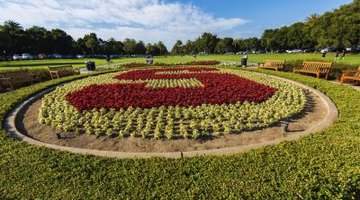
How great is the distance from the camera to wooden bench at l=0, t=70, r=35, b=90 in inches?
674

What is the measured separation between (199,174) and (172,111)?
15.6 feet

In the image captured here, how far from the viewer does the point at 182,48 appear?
525 ft

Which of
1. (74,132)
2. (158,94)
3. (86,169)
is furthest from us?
(158,94)

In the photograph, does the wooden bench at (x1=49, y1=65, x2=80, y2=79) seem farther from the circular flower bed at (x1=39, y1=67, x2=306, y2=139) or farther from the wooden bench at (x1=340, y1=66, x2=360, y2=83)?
the wooden bench at (x1=340, y1=66, x2=360, y2=83)

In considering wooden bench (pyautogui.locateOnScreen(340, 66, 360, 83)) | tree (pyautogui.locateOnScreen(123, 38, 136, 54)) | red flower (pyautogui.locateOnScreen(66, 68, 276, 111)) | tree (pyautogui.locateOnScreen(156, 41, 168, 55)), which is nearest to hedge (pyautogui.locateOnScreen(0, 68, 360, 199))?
red flower (pyautogui.locateOnScreen(66, 68, 276, 111))

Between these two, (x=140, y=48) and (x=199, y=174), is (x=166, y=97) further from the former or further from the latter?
(x=140, y=48)

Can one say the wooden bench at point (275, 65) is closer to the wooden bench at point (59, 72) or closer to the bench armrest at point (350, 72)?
the bench armrest at point (350, 72)

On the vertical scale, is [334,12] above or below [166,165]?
above

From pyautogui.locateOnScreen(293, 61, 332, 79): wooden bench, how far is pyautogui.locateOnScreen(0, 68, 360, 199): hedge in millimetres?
11915

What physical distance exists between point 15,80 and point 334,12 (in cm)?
7322

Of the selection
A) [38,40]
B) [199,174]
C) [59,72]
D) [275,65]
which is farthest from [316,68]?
[38,40]

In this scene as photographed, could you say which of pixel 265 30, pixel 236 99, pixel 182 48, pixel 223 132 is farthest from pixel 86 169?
pixel 182 48

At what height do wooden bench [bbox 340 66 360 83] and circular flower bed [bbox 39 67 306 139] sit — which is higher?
wooden bench [bbox 340 66 360 83]

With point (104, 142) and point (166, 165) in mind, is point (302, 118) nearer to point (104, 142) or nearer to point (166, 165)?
point (166, 165)
